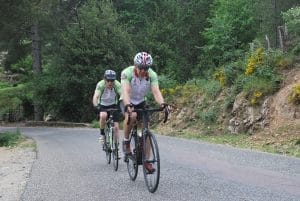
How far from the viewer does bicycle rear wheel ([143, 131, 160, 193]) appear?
26.9 ft

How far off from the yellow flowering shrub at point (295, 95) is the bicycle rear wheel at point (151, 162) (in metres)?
8.68

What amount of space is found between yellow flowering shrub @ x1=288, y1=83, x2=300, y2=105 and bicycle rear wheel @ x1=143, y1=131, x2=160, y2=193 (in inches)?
342

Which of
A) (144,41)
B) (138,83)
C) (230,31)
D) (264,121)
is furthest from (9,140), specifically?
(144,41)

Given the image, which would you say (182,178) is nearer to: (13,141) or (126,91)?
(126,91)

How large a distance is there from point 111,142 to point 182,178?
2.35m

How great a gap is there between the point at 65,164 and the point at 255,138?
20.7ft

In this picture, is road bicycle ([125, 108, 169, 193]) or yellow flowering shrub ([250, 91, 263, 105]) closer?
road bicycle ([125, 108, 169, 193])

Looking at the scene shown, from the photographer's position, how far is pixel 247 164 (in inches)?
439

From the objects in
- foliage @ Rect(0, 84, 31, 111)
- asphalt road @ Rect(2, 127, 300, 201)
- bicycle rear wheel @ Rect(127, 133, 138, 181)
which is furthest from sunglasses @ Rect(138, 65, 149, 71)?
foliage @ Rect(0, 84, 31, 111)

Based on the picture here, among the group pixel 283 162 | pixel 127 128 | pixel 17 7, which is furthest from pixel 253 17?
pixel 127 128

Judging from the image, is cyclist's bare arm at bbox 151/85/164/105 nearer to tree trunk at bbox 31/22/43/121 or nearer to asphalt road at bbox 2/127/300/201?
asphalt road at bbox 2/127/300/201

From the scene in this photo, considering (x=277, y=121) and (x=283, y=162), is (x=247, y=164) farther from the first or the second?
(x=277, y=121)

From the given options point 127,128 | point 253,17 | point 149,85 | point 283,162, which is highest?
point 253,17

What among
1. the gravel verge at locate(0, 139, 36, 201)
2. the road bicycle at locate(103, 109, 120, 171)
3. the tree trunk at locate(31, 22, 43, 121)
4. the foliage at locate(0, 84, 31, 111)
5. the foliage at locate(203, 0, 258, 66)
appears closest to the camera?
the gravel verge at locate(0, 139, 36, 201)
